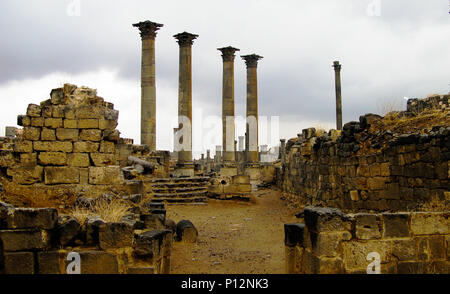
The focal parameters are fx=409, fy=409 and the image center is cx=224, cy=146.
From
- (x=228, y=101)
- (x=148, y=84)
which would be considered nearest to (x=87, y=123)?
(x=148, y=84)

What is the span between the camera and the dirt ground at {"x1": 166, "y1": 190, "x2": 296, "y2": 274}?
8570 millimetres

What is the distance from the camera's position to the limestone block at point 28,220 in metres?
5.51

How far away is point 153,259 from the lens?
5645mm

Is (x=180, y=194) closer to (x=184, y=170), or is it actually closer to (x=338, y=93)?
(x=184, y=170)

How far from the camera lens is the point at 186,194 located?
19.4 m

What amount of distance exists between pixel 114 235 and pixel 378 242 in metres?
3.59

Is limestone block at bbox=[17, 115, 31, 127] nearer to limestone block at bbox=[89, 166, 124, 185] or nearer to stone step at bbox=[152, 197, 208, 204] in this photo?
limestone block at bbox=[89, 166, 124, 185]

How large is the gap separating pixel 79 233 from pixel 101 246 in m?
0.43

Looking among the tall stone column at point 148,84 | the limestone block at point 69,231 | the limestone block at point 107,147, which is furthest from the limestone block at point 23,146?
the tall stone column at point 148,84

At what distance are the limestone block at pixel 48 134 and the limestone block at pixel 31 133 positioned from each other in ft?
0.33

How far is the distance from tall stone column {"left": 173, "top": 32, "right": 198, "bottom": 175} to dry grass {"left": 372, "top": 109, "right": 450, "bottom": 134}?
596 inches

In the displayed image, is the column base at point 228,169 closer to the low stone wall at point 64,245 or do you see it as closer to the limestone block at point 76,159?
the limestone block at point 76,159

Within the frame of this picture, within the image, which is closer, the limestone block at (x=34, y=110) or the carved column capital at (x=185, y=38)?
the limestone block at (x=34, y=110)

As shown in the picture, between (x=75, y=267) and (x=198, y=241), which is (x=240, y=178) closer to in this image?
(x=198, y=241)
